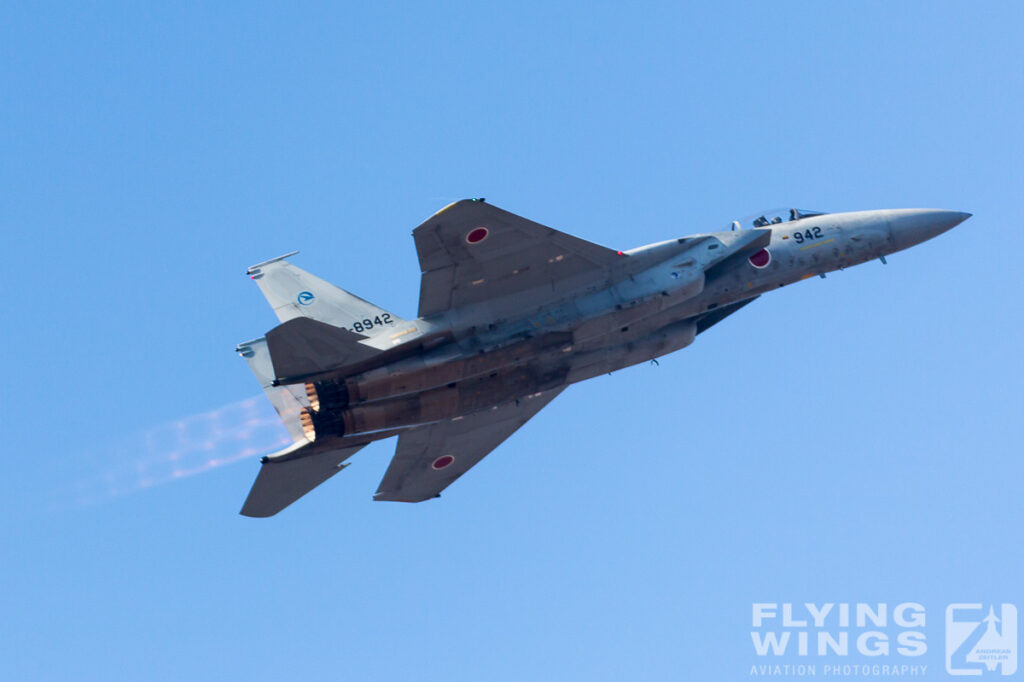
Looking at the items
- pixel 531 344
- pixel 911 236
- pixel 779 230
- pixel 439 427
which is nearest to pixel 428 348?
pixel 531 344

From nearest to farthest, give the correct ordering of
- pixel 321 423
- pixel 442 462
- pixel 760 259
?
pixel 321 423 < pixel 760 259 < pixel 442 462

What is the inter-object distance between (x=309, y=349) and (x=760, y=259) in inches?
471

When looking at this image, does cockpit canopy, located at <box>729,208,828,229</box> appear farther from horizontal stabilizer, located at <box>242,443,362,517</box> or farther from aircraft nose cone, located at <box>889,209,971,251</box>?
horizontal stabilizer, located at <box>242,443,362,517</box>

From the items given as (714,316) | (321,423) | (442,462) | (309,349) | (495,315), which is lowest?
(321,423)

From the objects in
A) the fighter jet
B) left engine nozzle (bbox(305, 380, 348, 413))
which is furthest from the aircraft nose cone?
left engine nozzle (bbox(305, 380, 348, 413))

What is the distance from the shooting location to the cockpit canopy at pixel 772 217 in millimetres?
33844

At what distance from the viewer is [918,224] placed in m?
34.8

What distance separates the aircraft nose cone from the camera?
34656mm

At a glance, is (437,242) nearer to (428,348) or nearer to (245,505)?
(428,348)

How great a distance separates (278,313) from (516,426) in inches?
296

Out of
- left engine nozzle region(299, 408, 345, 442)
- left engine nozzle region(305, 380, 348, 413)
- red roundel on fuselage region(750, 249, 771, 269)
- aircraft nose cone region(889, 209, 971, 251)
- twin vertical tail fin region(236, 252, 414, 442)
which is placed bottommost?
left engine nozzle region(299, 408, 345, 442)

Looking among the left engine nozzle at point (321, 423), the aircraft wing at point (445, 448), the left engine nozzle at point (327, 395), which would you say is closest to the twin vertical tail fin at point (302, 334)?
the left engine nozzle at point (321, 423)

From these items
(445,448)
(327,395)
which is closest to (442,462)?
(445,448)

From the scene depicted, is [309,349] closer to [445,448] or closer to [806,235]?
[445,448]
